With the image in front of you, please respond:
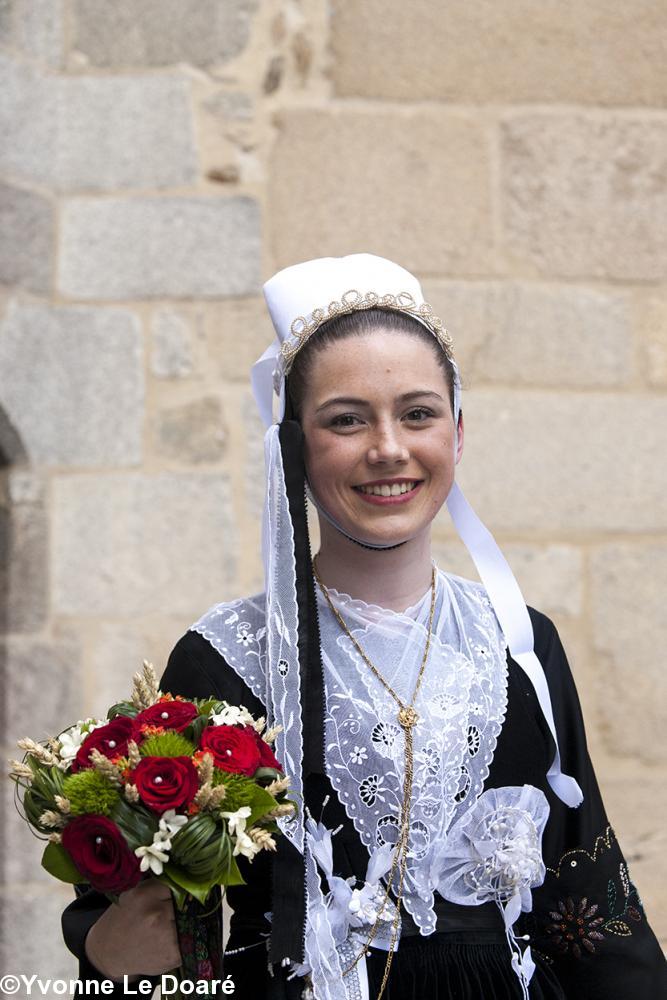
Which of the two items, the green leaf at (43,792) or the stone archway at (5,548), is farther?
the stone archway at (5,548)

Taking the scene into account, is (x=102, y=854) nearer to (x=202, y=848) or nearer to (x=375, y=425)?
(x=202, y=848)

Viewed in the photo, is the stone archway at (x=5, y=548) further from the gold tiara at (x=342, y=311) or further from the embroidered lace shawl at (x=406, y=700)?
the gold tiara at (x=342, y=311)

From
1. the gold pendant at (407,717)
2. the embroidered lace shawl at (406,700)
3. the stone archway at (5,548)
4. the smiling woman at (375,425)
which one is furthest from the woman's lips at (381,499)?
the stone archway at (5,548)

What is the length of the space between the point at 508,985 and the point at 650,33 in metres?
3.03

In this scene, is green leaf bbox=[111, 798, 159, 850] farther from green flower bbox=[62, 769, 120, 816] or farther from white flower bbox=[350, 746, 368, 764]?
white flower bbox=[350, 746, 368, 764]

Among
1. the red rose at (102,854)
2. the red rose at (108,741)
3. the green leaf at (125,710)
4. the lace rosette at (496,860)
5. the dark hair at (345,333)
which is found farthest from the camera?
the dark hair at (345,333)

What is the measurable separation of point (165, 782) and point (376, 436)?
697 millimetres

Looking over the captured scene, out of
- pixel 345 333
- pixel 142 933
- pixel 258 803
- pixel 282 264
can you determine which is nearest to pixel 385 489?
pixel 345 333

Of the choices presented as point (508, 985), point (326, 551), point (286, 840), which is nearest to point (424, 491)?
point (326, 551)

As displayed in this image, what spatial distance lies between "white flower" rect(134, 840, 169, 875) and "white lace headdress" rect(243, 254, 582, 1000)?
29 cm

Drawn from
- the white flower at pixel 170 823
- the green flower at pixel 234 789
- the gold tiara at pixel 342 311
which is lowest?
the white flower at pixel 170 823

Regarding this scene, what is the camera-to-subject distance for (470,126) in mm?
3844

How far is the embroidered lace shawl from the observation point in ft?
6.81

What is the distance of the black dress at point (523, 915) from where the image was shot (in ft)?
6.65
